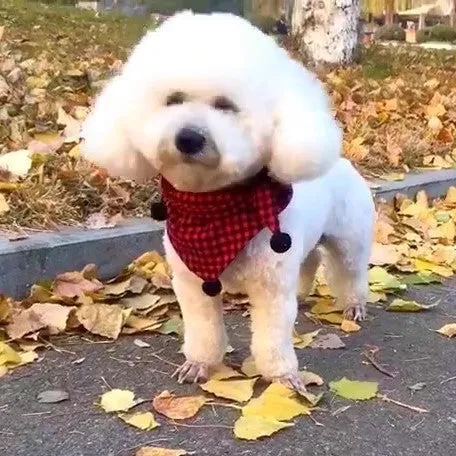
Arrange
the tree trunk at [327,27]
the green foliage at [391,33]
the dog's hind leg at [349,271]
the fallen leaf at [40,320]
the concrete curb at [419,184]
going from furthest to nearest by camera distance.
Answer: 1. the green foliage at [391,33]
2. the tree trunk at [327,27]
3. the concrete curb at [419,184]
4. the dog's hind leg at [349,271]
5. the fallen leaf at [40,320]

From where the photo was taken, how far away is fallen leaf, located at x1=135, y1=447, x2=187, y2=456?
2443 mm

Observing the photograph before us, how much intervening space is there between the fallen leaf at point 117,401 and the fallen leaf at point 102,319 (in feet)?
1.56

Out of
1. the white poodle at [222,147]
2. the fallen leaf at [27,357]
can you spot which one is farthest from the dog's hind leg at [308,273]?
the fallen leaf at [27,357]

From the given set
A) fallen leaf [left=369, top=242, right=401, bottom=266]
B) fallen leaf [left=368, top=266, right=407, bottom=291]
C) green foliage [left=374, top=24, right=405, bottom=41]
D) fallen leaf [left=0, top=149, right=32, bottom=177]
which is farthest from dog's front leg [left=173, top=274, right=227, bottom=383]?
green foliage [left=374, top=24, right=405, bottom=41]

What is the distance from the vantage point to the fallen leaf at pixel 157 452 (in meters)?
2.44

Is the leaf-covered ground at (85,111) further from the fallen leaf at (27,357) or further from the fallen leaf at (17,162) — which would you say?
the fallen leaf at (27,357)

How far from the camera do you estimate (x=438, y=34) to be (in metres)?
25.1

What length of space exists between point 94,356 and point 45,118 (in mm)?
2150

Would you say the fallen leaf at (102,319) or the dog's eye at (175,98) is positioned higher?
the dog's eye at (175,98)

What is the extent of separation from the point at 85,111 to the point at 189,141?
280 cm

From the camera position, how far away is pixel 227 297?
376cm

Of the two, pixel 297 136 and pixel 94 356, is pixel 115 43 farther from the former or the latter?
pixel 297 136

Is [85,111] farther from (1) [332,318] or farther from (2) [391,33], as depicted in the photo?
(2) [391,33]

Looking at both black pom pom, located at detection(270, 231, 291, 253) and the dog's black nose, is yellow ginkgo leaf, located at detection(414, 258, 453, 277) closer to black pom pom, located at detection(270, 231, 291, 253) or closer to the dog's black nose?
black pom pom, located at detection(270, 231, 291, 253)
